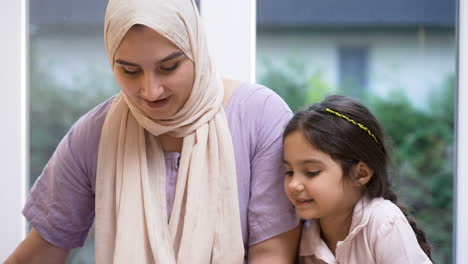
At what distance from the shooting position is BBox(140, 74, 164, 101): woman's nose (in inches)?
54.4

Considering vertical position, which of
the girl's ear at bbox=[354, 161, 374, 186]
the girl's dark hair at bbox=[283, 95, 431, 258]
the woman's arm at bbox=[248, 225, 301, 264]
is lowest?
the woman's arm at bbox=[248, 225, 301, 264]

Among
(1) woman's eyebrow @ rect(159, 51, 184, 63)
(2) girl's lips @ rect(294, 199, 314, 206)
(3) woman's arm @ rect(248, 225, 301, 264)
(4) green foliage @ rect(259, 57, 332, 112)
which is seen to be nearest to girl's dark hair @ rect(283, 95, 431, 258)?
(2) girl's lips @ rect(294, 199, 314, 206)

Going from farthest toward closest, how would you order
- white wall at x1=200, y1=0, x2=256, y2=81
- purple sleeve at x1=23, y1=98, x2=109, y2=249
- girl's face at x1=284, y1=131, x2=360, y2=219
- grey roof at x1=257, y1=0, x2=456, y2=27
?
1. grey roof at x1=257, y1=0, x2=456, y2=27
2. white wall at x1=200, y1=0, x2=256, y2=81
3. purple sleeve at x1=23, y1=98, x2=109, y2=249
4. girl's face at x1=284, y1=131, x2=360, y2=219

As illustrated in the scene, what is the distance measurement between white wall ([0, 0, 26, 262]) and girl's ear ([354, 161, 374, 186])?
1.10 m

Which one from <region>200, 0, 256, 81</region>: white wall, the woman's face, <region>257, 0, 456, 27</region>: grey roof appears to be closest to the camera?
the woman's face

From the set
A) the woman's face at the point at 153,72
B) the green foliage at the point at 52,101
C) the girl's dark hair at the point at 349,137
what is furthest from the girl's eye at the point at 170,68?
the green foliage at the point at 52,101

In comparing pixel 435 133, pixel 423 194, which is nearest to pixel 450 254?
pixel 423 194

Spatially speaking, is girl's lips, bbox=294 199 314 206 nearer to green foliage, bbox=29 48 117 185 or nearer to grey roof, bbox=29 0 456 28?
grey roof, bbox=29 0 456 28

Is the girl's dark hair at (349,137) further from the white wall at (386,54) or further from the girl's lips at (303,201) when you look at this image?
the white wall at (386,54)

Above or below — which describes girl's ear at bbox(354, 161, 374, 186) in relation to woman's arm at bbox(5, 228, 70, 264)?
above

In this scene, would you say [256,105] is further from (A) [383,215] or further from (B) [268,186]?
(A) [383,215]

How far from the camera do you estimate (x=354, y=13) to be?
1.98 metres

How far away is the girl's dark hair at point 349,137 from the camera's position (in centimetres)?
148

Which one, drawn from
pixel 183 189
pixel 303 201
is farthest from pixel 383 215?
pixel 183 189
